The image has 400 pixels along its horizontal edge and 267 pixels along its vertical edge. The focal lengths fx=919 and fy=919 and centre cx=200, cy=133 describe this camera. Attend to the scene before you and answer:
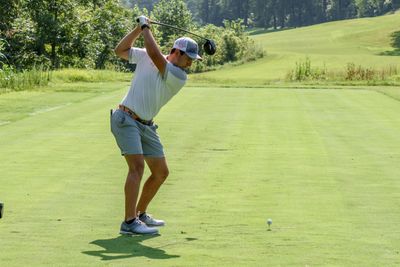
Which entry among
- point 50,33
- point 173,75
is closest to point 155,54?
point 173,75

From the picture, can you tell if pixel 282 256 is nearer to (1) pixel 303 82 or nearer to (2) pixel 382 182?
(2) pixel 382 182

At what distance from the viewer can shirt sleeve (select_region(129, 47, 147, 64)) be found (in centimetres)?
811

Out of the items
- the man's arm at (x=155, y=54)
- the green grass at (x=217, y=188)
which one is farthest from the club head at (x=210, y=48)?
the green grass at (x=217, y=188)

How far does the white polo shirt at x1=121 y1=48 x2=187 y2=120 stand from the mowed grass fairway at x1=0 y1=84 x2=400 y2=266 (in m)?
1.15

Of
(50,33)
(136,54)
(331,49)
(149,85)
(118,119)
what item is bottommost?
(331,49)

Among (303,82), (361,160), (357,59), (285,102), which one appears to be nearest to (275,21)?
(357,59)

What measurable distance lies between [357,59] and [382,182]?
58.5 meters

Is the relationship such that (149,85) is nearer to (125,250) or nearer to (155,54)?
(155,54)

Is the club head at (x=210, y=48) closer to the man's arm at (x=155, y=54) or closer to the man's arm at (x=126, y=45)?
the man's arm at (x=126, y=45)

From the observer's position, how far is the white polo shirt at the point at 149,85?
26.0 ft

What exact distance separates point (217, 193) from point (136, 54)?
117 inches

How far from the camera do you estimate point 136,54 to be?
26.8 feet

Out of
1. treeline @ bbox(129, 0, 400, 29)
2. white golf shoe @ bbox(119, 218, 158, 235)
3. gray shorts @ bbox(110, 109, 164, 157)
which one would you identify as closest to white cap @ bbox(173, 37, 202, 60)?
gray shorts @ bbox(110, 109, 164, 157)

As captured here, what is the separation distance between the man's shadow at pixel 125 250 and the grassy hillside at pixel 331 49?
4792 centimetres
